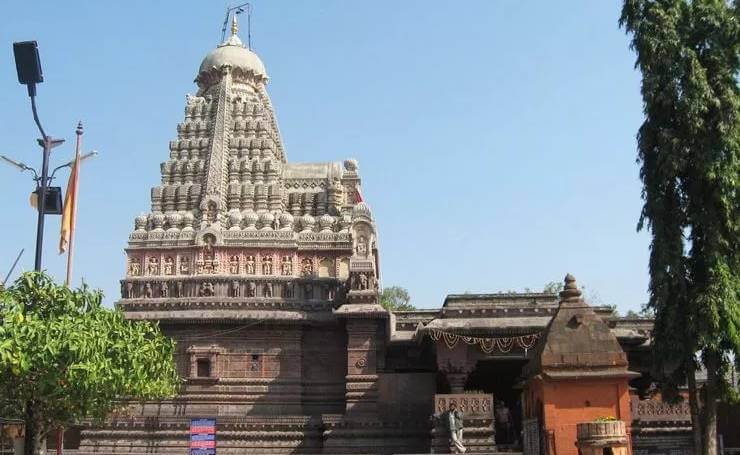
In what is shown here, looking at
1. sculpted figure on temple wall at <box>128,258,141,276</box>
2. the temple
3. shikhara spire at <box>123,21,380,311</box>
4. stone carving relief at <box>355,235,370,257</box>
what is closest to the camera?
the temple

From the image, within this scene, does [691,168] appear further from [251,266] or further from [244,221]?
[244,221]

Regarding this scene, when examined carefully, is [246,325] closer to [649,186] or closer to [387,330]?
[387,330]

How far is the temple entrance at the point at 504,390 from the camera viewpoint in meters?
25.5

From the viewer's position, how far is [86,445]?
2736cm

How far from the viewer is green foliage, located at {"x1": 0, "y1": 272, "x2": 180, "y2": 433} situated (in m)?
15.7

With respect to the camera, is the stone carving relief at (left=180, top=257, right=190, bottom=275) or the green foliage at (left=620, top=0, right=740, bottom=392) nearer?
the green foliage at (left=620, top=0, right=740, bottom=392)

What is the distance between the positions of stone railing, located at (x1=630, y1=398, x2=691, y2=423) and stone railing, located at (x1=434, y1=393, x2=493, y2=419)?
167 inches

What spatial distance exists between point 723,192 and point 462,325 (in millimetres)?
8853

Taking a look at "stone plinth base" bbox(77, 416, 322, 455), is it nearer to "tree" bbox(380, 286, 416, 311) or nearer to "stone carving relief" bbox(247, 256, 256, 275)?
"stone carving relief" bbox(247, 256, 256, 275)

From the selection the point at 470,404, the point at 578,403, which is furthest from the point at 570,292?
the point at 470,404

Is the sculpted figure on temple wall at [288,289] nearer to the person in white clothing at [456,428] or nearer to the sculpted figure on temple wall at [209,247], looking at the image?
the sculpted figure on temple wall at [209,247]

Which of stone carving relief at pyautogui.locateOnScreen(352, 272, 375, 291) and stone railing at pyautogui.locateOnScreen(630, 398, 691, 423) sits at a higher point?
stone carving relief at pyautogui.locateOnScreen(352, 272, 375, 291)

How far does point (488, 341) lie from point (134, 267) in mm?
13509

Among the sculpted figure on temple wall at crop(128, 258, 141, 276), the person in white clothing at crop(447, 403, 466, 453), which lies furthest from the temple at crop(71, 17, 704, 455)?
the person in white clothing at crop(447, 403, 466, 453)
